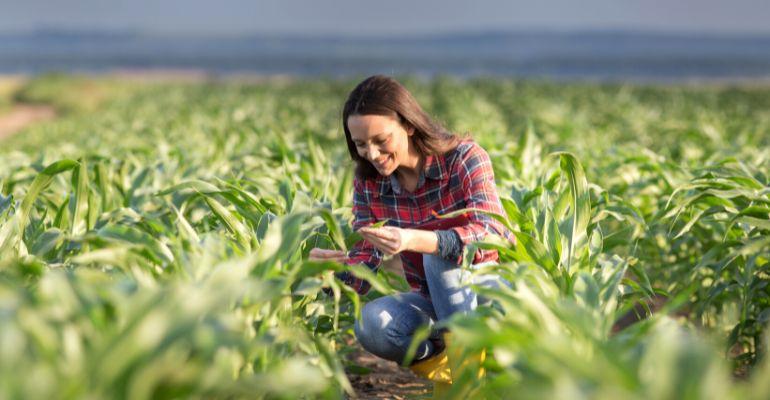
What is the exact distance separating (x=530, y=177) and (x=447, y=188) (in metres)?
1.66

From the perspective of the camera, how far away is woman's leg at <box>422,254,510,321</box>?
2723mm

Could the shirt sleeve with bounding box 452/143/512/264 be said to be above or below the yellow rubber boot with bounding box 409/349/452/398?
above

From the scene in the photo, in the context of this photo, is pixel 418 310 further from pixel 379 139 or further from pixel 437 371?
pixel 379 139

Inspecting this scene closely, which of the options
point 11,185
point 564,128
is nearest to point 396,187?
point 11,185

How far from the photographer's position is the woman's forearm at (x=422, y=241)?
253 cm

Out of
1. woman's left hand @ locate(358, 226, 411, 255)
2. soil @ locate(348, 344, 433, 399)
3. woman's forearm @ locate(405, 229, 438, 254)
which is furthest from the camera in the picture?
soil @ locate(348, 344, 433, 399)

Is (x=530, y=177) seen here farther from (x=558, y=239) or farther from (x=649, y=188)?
(x=558, y=239)

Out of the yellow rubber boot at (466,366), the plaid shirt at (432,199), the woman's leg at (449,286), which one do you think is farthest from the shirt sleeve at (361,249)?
the yellow rubber boot at (466,366)

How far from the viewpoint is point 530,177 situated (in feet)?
14.8

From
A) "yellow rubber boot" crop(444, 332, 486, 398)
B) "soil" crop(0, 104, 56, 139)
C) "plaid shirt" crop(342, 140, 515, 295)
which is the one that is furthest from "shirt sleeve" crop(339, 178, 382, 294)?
"soil" crop(0, 104, 56, 139)

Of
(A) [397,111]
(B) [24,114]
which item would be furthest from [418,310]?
(B) [24,114]

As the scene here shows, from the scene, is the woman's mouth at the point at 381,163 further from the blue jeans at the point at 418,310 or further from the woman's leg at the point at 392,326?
→ the woman's leg at the point at 392,326

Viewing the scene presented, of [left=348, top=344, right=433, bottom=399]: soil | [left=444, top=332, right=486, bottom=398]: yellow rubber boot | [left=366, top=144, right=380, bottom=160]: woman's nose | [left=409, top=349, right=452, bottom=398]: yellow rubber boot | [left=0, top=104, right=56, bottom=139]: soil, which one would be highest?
[left=366, top=144, right=380, bottom=160]: woman's nose

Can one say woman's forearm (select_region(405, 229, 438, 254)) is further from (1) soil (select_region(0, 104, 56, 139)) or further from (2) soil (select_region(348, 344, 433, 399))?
(1) soil (select_region(0, 104, 56, 139))
